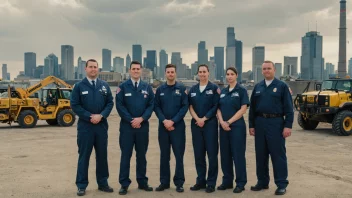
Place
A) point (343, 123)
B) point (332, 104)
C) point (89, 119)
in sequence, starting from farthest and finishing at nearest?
point (332, 104) < point (343, 123) < point (89, 119)

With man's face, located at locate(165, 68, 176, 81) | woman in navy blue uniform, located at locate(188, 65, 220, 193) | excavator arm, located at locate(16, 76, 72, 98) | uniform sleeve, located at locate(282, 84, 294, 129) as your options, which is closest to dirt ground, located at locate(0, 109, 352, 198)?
woman in navy blue uniform, located at locate(188, 65, 220, 193)

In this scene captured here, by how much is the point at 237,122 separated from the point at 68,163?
161 inches

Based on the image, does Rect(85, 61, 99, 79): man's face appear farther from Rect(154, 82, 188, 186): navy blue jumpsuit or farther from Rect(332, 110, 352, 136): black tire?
Rect(332, 110, 352, 136): black tire

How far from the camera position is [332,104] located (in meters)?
12.9

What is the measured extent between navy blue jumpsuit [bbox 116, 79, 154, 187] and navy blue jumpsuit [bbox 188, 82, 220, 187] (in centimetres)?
71

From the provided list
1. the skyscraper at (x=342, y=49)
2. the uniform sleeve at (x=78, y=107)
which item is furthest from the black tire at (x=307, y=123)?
the skyscraper at (x=342, y=49)

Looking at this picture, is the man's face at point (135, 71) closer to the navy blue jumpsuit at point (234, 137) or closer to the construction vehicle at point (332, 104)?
the navy blue jumpsuit at point (234, 137)

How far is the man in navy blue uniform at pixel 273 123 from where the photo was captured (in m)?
5.53

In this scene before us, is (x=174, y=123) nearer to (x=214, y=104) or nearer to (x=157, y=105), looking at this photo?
(x=157, y=105)

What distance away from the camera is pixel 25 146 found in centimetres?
1037

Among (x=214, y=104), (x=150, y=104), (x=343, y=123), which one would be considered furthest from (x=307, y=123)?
(x=150, y=104)

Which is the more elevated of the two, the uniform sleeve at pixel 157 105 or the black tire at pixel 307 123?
the uniform sleeve at pixel 157 105

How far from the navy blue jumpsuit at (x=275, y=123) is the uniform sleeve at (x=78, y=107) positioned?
8.30 ft

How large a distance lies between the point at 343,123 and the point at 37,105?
11.9 metres
